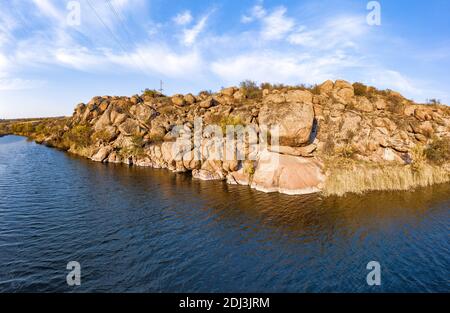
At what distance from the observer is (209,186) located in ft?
129

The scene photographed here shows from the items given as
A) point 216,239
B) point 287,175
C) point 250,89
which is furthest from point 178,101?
point 216,239

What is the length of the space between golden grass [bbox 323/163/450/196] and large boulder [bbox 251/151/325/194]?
1835mm

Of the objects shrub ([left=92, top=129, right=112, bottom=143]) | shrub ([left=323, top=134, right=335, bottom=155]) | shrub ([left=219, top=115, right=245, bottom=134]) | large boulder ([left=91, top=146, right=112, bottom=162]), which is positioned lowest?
large boulder ([left=91, top=146, right=112, bottom=162])

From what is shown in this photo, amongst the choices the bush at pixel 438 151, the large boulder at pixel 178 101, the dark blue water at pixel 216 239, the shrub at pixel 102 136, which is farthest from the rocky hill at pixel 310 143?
the large boulder at pixel 178 101

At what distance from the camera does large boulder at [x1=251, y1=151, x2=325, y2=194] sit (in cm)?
3531

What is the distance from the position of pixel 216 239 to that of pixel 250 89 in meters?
47.1

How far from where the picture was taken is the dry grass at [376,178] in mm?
34750

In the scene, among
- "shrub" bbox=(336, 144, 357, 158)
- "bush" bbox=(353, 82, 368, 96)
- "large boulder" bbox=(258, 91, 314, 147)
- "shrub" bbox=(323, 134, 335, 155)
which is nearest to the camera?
"large boulder" bbox=(258, 91, 314, 147)

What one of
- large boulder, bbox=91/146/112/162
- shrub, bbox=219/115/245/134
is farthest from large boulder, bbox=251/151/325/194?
large boulder, bbox=91/146/112/162

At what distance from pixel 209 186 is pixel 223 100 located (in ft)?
95.0
